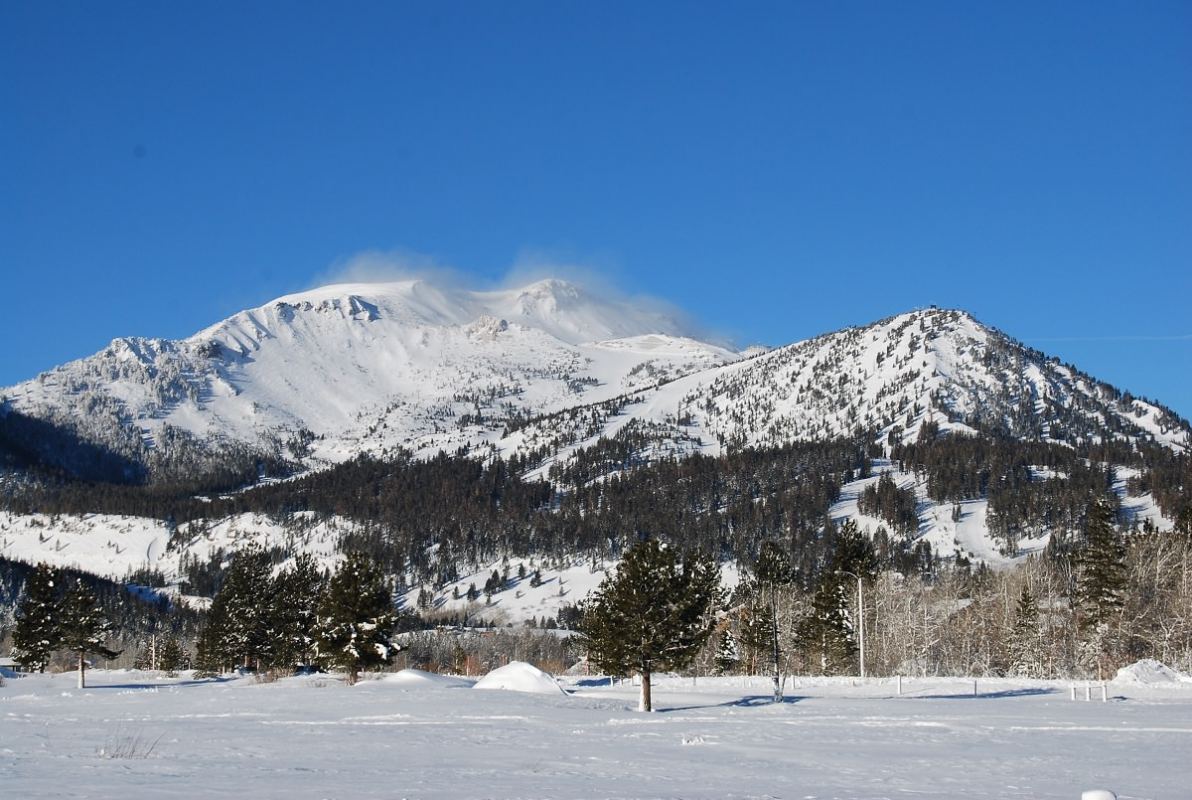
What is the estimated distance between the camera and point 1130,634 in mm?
77000

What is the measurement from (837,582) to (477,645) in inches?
4049

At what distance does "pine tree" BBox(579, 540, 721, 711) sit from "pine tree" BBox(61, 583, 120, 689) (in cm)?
5255

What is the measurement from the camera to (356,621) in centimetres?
6875

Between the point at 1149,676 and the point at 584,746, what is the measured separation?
44286 millimetres

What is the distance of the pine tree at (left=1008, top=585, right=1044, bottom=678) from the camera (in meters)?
81.2

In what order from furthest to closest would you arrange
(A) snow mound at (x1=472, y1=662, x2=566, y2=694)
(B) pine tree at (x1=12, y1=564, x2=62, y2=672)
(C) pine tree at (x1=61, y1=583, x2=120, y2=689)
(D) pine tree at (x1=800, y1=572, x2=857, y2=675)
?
(B) pine tree at (x1=12, y1=564, x2=62, y2=672), (C) pine tree at (x1=61, y1=583, x2=120, y2=689), (D) pine tree at (x1=800, y1=572, x2=857, y2=675), (A) snow mound at (x1=472, y1=662, x2=566, y2=694)

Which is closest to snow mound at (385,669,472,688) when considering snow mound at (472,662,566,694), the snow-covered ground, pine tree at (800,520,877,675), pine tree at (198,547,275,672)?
snow mound at (472,662,566,694)

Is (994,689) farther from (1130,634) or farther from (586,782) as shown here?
(586,782)

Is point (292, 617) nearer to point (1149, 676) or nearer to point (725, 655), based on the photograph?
point (725, 655)

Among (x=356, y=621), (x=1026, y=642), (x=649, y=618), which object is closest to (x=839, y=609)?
(x=1026, y=642)

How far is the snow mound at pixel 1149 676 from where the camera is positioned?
57.4m

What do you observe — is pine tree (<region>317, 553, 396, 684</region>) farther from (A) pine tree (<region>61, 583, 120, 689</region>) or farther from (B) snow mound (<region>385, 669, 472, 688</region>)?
(A) pine tree (<region>61, 583, 120, 689</region>)

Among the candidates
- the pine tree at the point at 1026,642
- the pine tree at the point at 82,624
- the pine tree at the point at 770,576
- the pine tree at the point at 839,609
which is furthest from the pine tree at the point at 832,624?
the pine tree at the point at 82,624

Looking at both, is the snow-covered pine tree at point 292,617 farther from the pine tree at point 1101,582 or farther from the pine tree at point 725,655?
the pine tree at point 1101,582
